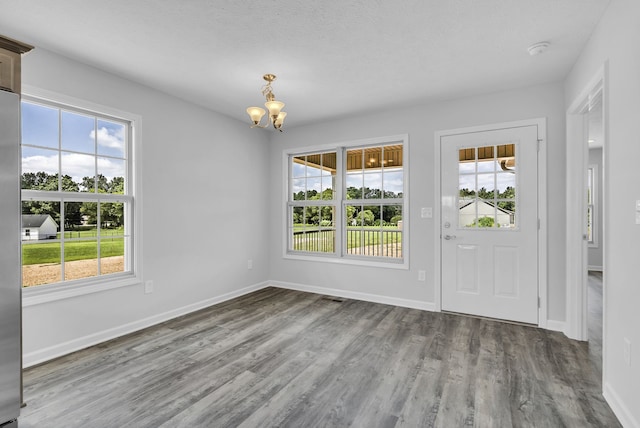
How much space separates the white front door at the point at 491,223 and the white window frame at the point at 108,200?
3374mm

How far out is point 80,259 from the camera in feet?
9.77

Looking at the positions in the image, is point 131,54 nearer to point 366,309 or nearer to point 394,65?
point 394,65

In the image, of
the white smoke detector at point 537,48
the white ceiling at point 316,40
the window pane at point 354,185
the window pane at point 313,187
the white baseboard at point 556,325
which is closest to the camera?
the white ceiling at point 316,40

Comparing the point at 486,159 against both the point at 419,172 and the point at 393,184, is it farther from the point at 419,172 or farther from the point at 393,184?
the point at 393,184

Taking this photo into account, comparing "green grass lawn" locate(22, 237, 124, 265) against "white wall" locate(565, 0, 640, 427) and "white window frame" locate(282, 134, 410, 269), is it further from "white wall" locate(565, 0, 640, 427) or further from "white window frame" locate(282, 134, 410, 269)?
"white wall" locate(565, 0, 640, 427)

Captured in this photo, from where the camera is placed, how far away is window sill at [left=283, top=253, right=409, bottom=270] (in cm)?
418

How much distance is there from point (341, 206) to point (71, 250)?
10.3ft

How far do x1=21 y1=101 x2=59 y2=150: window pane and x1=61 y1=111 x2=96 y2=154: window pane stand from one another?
0.23 ft

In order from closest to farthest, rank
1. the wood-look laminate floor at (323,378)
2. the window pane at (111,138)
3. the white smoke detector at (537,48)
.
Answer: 1. the wood-look laminate floor at (323,378)
2. the white smoke detector at (537,48)
3. the window pane at (111,138)

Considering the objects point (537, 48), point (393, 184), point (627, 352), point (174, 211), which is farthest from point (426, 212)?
point (174, 211)

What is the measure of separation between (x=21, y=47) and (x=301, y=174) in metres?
3.55

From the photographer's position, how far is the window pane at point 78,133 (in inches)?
112

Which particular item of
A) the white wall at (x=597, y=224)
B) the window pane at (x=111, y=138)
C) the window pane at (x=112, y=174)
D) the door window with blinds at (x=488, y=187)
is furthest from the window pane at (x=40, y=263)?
the white wall at (x=597, y=224)

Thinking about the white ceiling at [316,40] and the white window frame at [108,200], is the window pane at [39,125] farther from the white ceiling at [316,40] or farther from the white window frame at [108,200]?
the white ceiling at [316,40]
